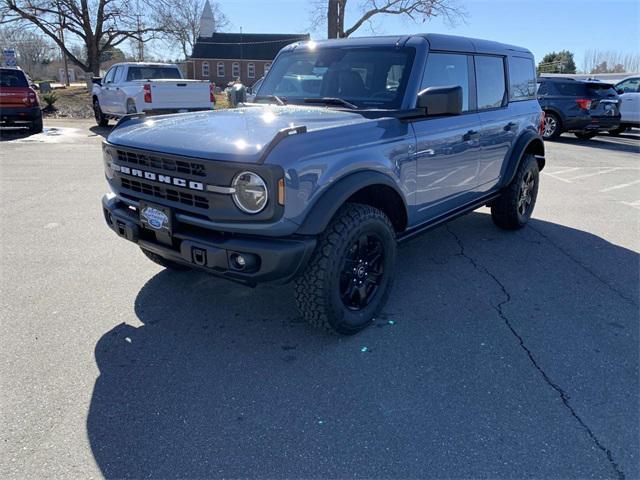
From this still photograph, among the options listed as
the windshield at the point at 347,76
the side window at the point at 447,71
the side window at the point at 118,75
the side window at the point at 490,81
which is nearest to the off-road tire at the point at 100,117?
the side window at the point at 118,75

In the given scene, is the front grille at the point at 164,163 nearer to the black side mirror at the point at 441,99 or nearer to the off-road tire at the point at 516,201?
the black side mirror at the point at 441,99

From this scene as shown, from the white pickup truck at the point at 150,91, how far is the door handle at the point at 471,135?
908cm

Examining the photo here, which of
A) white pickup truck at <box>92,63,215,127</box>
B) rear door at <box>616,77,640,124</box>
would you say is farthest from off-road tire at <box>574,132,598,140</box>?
white pickup truck at <box>92,63,215,127</box>

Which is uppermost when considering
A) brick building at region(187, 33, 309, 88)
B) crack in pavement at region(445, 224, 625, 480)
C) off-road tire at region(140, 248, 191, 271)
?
brick building at region(187, 33, 309, 88)

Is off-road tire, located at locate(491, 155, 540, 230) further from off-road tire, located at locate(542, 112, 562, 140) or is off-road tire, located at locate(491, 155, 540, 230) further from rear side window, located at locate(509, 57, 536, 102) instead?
off-road tire, located at locate(542, 112, 562, 140)

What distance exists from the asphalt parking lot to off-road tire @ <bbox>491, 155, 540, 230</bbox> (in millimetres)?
588

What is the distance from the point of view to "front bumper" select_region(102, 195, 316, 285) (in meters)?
2.67

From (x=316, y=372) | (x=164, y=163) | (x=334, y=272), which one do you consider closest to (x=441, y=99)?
(x=334, y=272)

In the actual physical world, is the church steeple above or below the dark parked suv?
above

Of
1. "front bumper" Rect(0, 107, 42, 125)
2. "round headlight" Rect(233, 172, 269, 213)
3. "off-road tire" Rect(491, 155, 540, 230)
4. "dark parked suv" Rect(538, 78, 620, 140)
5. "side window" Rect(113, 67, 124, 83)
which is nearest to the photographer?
"round headlight" Rect(233, 172, 269, 213)

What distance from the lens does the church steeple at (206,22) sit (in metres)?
61.9

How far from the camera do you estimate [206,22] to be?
62.4 meters

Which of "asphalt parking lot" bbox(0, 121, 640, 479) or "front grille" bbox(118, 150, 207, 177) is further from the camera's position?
"front grille" bbox(118, 150, 207, 177)

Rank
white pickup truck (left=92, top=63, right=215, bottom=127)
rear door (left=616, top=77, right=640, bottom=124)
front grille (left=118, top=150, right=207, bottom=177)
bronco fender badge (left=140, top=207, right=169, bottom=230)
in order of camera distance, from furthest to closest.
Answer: rear door (left=616, top=77, right=640, bottom=124) → white pickup truck (left=92, top=63, right=215, bottom=127) → bronco fender badge (left=140, top=207, right=169, bottom=230) → front grille (left=118, top=150, right=207, bottom=177)
